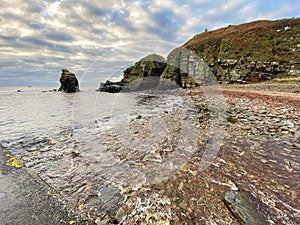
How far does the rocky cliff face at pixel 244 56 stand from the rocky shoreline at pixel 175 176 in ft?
78.6

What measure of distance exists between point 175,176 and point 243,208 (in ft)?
5.06

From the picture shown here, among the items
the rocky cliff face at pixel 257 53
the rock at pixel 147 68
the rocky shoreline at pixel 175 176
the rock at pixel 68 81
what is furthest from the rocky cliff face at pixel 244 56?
the rock at pixel 68 81

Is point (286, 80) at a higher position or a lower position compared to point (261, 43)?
lower

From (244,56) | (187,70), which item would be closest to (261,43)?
(244,56)

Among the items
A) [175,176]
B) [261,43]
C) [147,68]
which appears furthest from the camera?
[147,68]

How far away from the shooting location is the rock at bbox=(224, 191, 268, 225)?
246cm

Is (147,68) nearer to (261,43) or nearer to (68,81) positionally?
(68,81)

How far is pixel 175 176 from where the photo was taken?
387 centimetres

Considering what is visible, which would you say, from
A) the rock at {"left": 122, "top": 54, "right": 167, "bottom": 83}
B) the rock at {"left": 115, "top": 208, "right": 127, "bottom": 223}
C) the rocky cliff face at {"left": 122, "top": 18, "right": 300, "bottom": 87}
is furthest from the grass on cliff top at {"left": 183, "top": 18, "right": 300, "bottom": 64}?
the rock at {"left": 115, "top": 208, "right": 127, "bottom": 223}

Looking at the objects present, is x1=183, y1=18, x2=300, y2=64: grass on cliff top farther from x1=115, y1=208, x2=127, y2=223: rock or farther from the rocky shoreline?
x1=115, y1=208, x2=127, y2=223: rock

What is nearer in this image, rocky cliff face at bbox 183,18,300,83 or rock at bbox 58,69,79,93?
rocky cliff face at bbox 183,18,300,83

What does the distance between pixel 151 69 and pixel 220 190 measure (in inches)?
2266

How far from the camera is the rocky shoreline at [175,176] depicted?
274 centimetres

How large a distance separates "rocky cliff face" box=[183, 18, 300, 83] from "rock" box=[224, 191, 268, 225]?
28.1m
